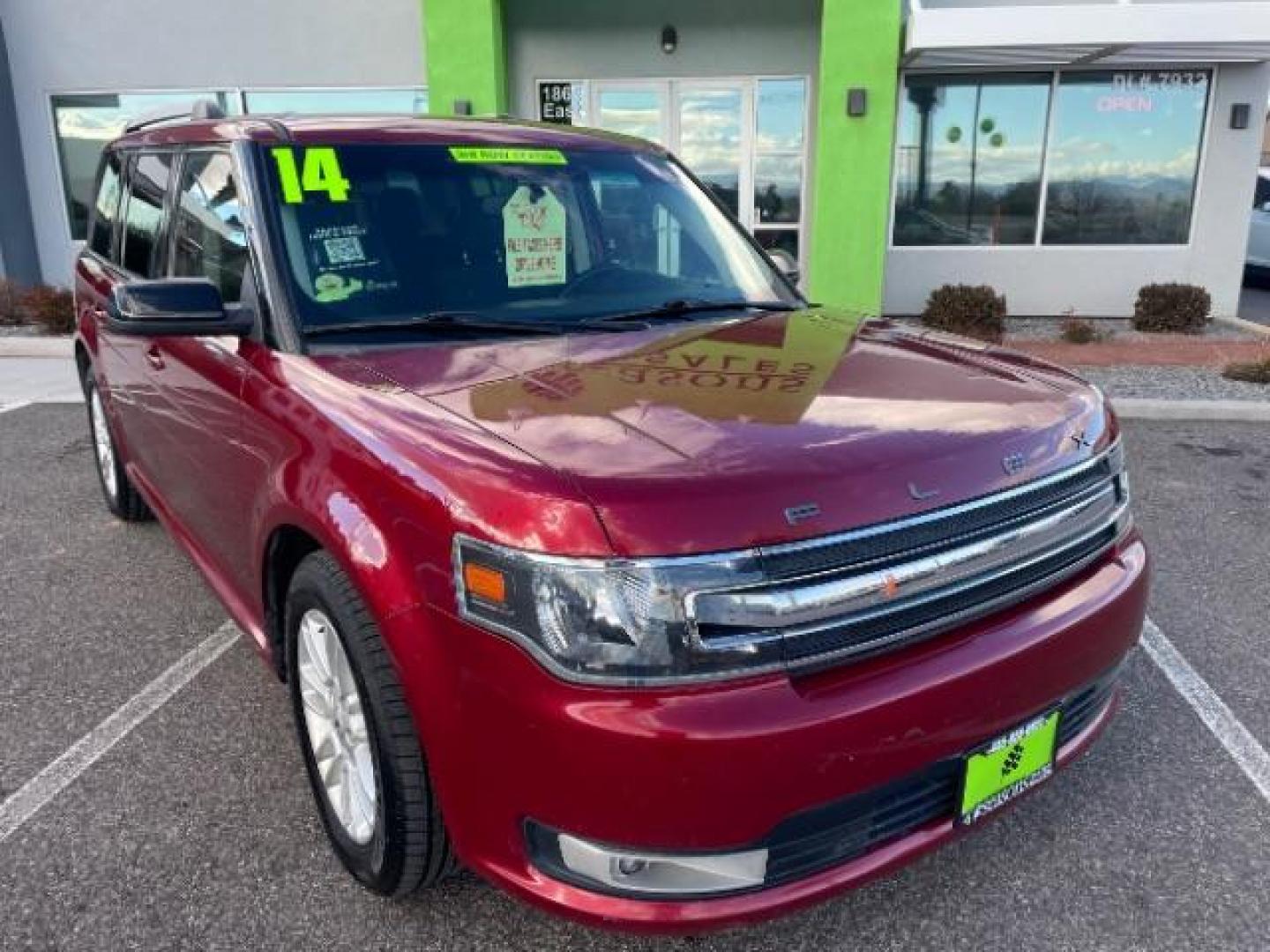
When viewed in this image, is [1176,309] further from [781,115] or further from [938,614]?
[938,614]

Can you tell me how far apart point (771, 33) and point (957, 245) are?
320 cm

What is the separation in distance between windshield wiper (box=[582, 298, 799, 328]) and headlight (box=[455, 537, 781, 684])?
128 centimetres

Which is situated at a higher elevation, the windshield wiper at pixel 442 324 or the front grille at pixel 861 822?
the windshield wiper at pixel 442 324

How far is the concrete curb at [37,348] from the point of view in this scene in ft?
33.0

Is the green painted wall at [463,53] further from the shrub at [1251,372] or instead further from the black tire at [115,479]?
the shrub at [1251,372]

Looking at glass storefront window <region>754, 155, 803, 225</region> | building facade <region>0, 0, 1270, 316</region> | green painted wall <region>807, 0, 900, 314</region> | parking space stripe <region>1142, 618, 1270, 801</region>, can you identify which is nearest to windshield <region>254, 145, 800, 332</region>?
parking space stripe <region>1142, 618, 1270, 801</region>

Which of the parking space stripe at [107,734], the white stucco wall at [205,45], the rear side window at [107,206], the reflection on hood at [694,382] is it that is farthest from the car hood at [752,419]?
the white stucco wall at [205,45]

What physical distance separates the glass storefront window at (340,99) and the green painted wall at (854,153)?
4908mm

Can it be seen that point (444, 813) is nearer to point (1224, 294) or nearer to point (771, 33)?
point (771, 33)

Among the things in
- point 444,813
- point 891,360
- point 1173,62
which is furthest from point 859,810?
point 1173,62

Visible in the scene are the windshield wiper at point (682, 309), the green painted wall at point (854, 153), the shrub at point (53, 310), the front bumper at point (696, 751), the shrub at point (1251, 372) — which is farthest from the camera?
the shrub at point (53, 310)

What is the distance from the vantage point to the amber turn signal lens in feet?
6.11

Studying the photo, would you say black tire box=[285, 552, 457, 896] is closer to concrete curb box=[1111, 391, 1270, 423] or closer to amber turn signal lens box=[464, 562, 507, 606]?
amber turn signal lens box=[464, 562, 507, 606]

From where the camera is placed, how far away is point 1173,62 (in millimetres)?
10758
